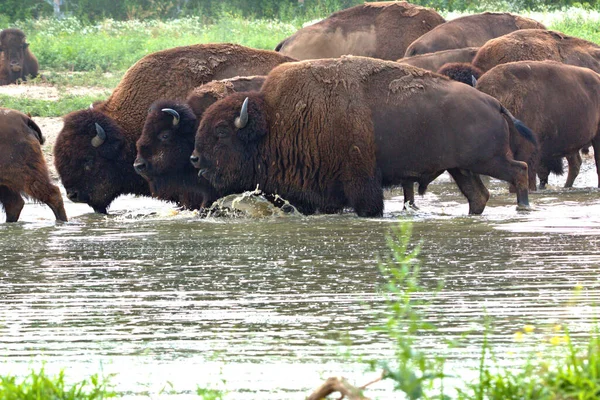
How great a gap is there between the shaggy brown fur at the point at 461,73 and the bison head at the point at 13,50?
12.6 meters

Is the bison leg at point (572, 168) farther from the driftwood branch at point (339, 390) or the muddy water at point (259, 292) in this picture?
the driftwood branch at point (339, 390)

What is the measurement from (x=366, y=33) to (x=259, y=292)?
13.0 m

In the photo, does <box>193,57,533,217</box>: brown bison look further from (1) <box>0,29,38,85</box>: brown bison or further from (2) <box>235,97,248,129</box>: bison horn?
(1) <box>0,29,38,85</box>: brown bison

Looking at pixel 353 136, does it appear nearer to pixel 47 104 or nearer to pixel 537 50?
pixel 537 50

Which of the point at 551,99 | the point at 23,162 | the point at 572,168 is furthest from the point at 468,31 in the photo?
the point at 23,162

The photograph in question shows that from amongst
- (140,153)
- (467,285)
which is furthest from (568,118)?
(467,285)

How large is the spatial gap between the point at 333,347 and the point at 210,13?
38.3 metres

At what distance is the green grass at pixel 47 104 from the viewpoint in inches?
728

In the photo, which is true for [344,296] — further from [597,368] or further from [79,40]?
[79,40]

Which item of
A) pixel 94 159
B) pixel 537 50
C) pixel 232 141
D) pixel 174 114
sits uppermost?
pixel 537 50

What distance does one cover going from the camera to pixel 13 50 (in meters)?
24.6

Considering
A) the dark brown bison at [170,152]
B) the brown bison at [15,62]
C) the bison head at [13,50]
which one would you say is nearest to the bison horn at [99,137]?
the dark brown bison at [170,152]

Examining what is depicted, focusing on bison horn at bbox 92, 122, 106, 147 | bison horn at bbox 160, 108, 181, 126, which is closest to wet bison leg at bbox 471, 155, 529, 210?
bison horn at bbox 160, 108, 181, 126

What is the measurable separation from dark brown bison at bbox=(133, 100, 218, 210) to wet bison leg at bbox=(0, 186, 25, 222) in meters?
1.20
